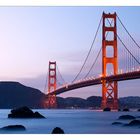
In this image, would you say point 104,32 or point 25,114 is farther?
point 104,32
